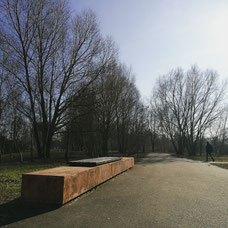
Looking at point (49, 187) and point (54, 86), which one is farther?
point (54, 86)

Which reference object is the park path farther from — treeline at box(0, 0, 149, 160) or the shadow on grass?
treeline at box(0, 0, 149, 160)

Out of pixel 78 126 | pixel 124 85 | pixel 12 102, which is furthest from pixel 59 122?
pixel 124 85

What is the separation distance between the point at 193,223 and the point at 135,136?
67.4 ft

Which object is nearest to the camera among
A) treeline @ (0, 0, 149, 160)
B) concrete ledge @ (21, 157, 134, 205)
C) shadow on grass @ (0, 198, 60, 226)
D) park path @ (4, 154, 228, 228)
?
park path @ (4, 154, 228, 228)

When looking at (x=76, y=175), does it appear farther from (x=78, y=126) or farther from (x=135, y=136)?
(x=135, y=136)

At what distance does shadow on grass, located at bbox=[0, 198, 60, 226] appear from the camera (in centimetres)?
336

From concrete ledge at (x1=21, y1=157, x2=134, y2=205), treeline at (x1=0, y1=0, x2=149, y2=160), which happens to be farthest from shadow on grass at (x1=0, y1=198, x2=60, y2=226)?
treeline at (x1=0, y1=0, x2=149, y2=160)

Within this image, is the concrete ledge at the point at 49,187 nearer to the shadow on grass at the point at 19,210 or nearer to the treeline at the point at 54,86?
the shadow on grass at the point at 19,210

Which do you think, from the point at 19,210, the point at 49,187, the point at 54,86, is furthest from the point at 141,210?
the point at 54,86

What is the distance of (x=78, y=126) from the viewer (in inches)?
715

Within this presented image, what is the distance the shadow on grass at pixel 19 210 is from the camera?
3355mm

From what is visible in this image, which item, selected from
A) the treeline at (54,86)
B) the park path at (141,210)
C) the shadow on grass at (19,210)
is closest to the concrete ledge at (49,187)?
the shadow on grass at (19,210)

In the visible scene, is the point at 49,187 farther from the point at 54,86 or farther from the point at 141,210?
the point at 54,86

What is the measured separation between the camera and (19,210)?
3.73 m
